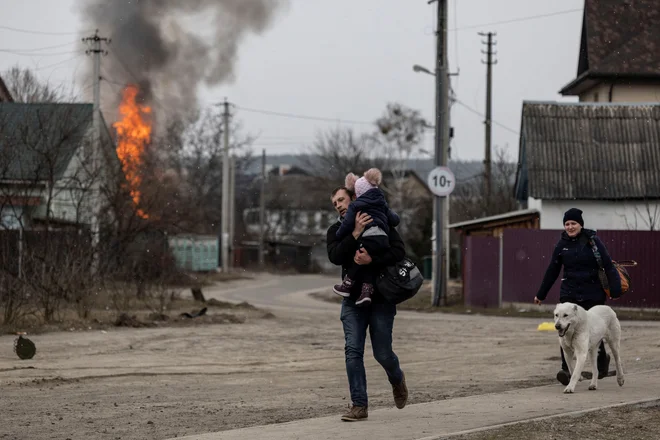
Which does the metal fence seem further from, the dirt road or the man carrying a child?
the man carrying a child

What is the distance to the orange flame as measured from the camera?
114 feet

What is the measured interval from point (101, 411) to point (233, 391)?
2.18 meters

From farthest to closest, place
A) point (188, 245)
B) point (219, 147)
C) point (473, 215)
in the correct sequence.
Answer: point (219, 147) → point (188, 245) → point (473, 215)

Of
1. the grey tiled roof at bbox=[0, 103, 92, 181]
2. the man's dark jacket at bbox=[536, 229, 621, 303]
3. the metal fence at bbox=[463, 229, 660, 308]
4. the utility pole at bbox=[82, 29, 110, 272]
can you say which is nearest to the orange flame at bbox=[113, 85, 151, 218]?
the utility pole at bbox=[82, 29, 110, 272]

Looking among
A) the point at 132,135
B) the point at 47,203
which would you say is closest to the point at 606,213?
the point at 132,135

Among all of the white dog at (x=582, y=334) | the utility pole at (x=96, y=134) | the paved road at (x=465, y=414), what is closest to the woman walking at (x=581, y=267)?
the white dog at (x=582, y=334)

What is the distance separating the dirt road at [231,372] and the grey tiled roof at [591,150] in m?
9.22

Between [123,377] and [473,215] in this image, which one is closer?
[123,377]

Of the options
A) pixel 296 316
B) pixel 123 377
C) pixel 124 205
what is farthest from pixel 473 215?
pixel 123 377

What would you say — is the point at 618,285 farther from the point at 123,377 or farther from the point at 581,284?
the point at 123,377

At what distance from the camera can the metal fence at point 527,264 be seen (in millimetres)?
28141

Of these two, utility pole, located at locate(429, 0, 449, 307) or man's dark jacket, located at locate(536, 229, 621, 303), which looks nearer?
man's dark jacket, located at locate(536, 229, 621, 303)

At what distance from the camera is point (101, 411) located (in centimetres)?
1049

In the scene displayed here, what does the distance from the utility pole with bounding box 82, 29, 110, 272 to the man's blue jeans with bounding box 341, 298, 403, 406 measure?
18.9 m
